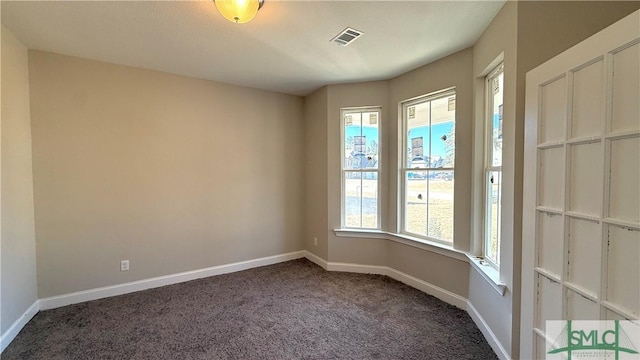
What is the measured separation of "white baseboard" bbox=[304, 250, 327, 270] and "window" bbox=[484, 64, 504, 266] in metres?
2.06

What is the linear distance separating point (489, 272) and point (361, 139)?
7.01 feet

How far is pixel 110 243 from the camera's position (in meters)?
2.92

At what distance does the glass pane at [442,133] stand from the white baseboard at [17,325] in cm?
410

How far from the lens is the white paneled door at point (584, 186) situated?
0.94m

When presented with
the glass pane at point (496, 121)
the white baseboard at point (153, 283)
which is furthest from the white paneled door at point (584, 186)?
the white baseboard at point (153, 283)

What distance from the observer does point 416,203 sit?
3184 mm

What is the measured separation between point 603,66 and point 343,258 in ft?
10.4

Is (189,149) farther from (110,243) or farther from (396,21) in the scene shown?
(396,21)

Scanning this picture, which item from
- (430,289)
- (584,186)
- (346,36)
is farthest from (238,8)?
(430,289)

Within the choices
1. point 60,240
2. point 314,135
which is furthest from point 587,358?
point 60,240

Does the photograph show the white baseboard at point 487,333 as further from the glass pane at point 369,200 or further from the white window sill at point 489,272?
the glass pane at point 369,200

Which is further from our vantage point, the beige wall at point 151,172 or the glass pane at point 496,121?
the beige wall at point 151,172

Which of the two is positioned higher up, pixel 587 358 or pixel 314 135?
pixel 314 135

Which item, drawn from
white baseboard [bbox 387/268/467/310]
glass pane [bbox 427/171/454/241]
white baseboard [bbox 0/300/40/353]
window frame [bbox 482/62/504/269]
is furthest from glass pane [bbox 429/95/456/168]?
white baseboard [bbox 0/300/40/353]
